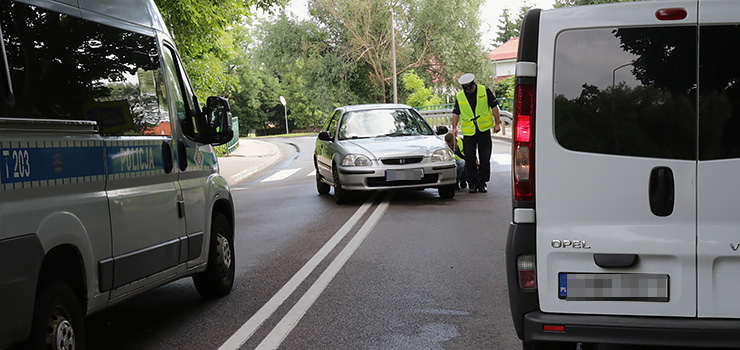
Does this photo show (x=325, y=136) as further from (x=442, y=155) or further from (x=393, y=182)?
(x=442, y=155)

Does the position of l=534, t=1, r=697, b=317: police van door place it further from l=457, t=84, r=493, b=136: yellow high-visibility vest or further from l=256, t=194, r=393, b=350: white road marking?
l=457, t=84, r=493, b=136: yellow high-visibility vest

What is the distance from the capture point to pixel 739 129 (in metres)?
3.84

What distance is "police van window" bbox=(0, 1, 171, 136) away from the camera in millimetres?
4078

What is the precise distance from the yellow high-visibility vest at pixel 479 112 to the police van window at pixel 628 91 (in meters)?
9.37

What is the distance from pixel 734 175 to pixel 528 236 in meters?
0.95

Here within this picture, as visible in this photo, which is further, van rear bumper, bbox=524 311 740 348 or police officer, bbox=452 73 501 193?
police officer, bbox=452 73 501 193

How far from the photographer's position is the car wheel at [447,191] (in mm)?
13358

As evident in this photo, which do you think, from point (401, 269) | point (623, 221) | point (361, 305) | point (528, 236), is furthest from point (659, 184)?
point (401, 269)

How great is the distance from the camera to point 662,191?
3969mm

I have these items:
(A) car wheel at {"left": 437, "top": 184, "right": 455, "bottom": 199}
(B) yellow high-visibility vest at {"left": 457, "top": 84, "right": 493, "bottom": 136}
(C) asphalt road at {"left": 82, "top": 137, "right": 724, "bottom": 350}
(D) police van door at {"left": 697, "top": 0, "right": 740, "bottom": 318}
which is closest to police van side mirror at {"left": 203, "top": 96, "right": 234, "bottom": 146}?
(C) asphalt road at {"left": 82, "top": 137, "right": 724, "bottom": 350}

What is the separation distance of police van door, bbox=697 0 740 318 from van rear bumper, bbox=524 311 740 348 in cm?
8

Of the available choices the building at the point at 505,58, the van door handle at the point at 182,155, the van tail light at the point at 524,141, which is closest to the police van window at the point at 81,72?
the van door handle at the point at 182,155

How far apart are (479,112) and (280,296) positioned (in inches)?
286

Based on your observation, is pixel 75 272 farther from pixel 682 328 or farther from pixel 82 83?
pixel 682 328
